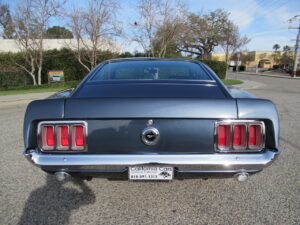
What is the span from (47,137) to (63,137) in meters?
0.14

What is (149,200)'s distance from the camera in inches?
86.7

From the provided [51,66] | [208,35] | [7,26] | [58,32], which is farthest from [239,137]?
[208,35]

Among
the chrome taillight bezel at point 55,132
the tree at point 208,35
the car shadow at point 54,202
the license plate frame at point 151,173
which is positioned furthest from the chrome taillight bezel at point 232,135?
the tree at point 208,35

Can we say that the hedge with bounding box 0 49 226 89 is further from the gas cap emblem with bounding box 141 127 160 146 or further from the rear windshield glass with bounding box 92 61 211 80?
the gas cap emblem with bounding box 141 127 160 146

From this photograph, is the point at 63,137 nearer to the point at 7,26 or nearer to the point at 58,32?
the point at 7,26

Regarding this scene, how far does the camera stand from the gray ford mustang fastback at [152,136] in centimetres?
160

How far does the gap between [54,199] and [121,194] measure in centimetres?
74

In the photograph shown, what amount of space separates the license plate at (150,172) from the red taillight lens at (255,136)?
2.30 feet

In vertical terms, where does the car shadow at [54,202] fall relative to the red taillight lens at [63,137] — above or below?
below

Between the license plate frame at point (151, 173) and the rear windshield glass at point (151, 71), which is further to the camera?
the rear windshield glass at point (151, 71)

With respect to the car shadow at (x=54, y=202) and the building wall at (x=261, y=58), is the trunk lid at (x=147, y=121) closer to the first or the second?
the car shadow at (x=54, y=202)

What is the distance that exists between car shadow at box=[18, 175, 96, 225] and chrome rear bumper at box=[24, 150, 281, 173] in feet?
2.20

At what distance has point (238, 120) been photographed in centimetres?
162

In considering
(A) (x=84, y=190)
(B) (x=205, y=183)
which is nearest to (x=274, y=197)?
(B) (x=205, y=183)
